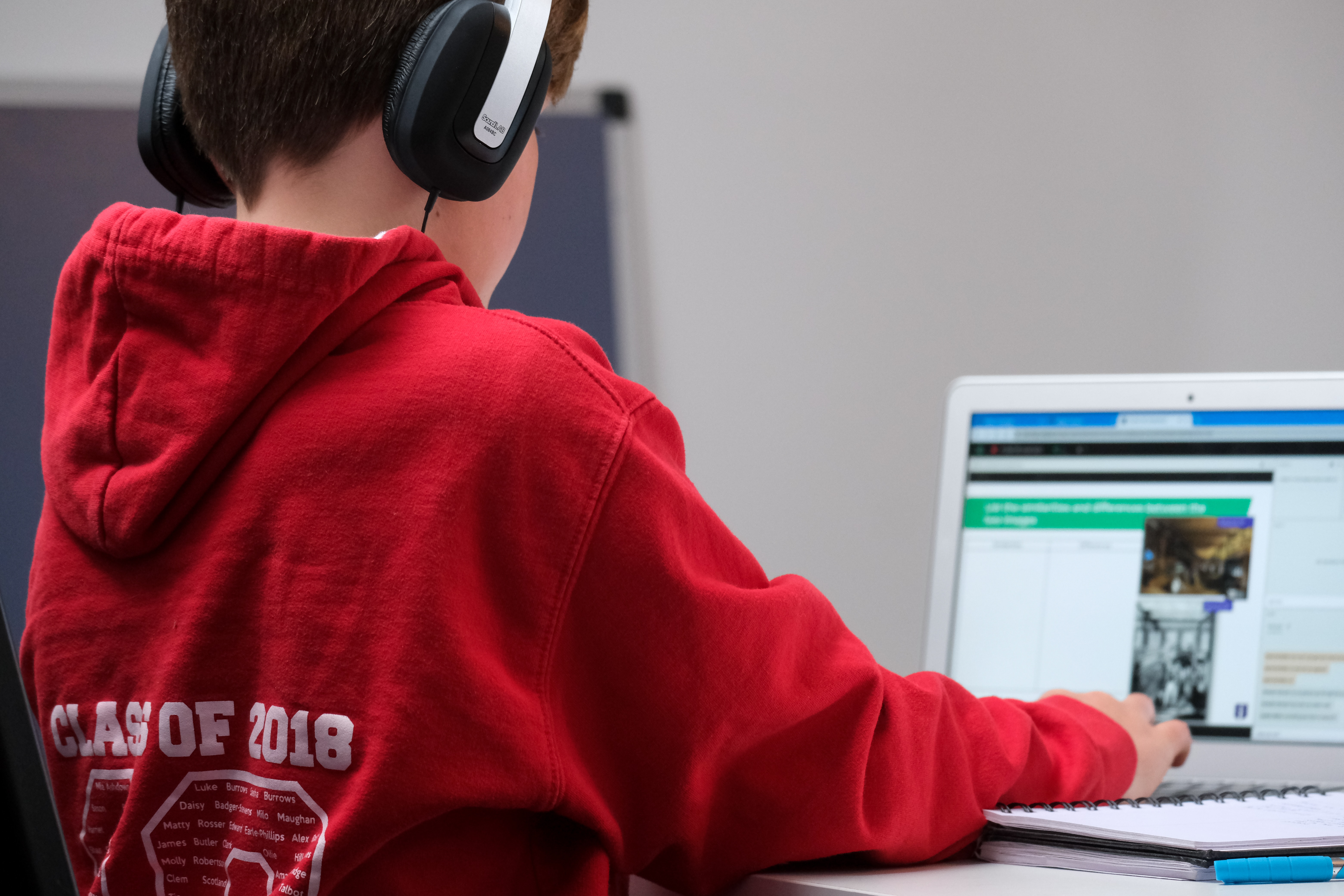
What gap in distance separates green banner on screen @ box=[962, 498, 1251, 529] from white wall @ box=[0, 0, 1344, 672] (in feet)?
2.40

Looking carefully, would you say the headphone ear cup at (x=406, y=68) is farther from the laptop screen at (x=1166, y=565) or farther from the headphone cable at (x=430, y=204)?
the laptop screen at (x=1166, y=565)

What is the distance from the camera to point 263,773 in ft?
1.70

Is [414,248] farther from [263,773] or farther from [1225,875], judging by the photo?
[1225,875]

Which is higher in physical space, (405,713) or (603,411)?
(603,411)

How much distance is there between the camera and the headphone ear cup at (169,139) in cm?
71

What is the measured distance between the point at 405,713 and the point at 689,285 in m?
1.42

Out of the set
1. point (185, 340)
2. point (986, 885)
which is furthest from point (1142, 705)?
point (185, 340)

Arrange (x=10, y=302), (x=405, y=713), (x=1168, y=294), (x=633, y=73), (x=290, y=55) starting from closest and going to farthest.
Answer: (x=405, y=713) → (x=290, y=55) → (x=10, y=302) → (x=1168, y=294) → (x=633, y=73)

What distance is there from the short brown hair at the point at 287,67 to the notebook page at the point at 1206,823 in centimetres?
57

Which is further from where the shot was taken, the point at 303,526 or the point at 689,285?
the point at 689,285

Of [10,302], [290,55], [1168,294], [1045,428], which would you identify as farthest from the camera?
[1168,294]

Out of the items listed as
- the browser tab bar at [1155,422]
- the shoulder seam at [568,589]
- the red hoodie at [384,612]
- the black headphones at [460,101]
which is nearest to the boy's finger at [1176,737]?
the browser tab bar at [1155,422]

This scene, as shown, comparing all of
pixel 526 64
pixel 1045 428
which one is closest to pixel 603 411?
pixel 526 64

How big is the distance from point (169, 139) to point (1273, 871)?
0.79 meters
